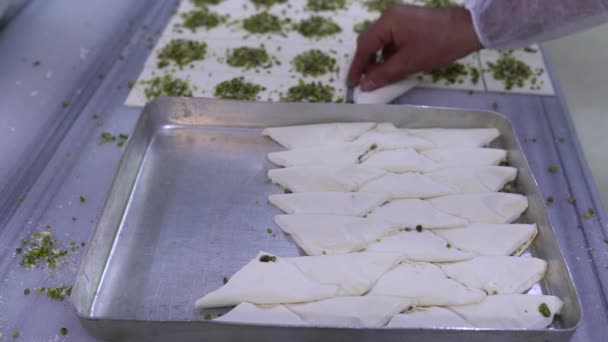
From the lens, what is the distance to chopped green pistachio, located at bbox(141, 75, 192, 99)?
1.62 meters

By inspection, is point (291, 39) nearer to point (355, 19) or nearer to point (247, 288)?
point (355, 19)

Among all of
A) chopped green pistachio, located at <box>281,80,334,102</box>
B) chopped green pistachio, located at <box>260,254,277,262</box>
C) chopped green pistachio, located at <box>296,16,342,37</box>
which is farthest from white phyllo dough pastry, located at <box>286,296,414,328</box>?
chopped green pistachio, located at <box>296,16,342,37</box>

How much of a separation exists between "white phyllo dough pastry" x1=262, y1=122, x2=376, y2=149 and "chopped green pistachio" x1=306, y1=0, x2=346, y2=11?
869 millimetres

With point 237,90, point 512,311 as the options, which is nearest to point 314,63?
point 237,90

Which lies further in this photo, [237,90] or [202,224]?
[237,90]

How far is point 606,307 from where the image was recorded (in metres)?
1.09

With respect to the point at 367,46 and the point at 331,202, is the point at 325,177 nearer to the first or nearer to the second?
the point at 331,202

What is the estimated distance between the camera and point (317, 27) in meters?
1.94

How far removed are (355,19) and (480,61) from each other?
0.56m

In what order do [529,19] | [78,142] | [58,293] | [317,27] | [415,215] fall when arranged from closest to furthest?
[58,293] → [415,215] → [529,19] → [78,142] → [317,27]

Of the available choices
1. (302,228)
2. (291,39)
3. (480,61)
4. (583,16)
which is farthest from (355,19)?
(302,228)

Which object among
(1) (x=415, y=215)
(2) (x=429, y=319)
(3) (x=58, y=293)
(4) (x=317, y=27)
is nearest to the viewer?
(2) (x=429, y=319)

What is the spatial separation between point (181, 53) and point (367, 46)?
0.73 m

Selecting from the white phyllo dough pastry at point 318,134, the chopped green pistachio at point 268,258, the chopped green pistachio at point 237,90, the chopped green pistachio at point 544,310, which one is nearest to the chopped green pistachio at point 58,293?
the chopped green pistachio at point 268,258
